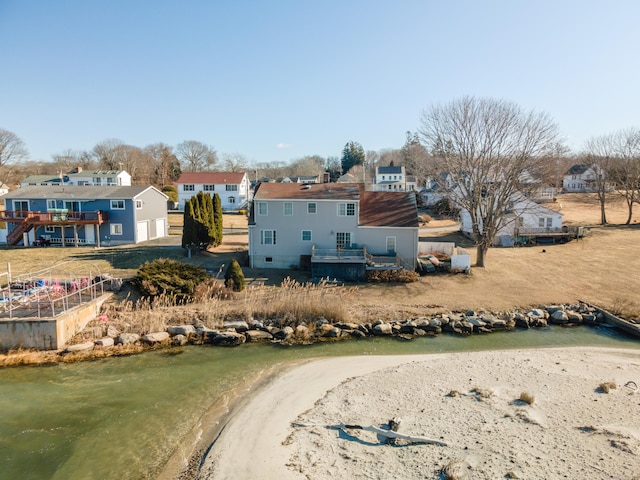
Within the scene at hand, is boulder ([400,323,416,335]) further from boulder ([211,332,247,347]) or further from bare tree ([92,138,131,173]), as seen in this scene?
bare tree ([92,138,131,173])

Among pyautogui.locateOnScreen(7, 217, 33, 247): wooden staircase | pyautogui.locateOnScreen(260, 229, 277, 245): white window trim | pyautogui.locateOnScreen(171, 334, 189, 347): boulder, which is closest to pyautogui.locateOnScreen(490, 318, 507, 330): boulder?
pyautogui.locateOnScreen(171, 334, 189, 347): boulder

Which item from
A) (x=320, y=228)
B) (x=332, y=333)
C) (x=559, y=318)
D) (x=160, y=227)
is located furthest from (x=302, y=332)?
(x=160, y=227)

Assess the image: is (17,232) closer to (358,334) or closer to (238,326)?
(238,326)

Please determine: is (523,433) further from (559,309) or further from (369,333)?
(559,309)

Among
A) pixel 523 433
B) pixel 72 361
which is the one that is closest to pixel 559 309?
pixel 523 433

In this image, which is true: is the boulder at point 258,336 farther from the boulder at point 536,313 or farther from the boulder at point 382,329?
the boulder at point 536,313

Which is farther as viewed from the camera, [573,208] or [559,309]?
[573,208]
